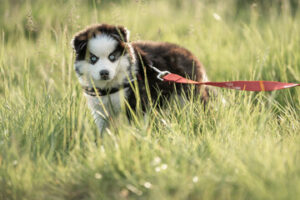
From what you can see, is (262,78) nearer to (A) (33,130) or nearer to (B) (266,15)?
(A) (33,130)

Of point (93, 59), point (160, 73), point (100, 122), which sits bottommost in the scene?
point (100, 122)

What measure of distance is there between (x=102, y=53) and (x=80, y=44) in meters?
0.19

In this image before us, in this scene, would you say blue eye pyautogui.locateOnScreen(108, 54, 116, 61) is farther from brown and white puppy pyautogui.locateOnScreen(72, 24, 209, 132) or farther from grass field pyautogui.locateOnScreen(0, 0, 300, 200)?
grass field pyautogui.locateOnScreen(0, 0, 300, 200)

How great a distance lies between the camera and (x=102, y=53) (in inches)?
110

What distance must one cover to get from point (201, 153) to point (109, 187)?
2.00 ft

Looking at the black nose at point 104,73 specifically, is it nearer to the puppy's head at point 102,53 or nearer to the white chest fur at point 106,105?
the puppy's head at point 102,53

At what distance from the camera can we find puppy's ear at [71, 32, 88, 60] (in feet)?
9.21

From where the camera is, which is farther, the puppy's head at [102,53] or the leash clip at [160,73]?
the leash clip at [160,73]

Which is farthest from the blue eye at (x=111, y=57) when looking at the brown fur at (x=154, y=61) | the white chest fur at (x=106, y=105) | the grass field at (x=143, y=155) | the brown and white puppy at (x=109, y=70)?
the grass field at (x=143, y=155)

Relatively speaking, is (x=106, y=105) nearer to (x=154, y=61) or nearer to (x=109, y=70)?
(x=109, y=70)

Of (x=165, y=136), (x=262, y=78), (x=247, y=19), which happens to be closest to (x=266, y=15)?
(x=247, y=19)


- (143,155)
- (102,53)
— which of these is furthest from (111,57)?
(143,155)

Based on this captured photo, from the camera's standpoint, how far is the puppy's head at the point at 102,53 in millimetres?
2779

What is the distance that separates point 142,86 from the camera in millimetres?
2891
